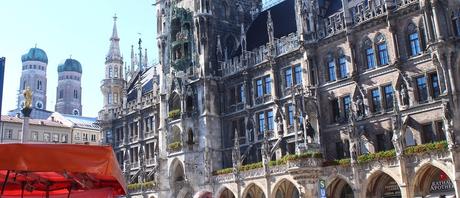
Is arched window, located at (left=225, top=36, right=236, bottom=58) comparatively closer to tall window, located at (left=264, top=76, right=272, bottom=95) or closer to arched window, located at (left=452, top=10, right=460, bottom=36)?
tall window, located at (left=264, top=76, right=272, bottom=95)

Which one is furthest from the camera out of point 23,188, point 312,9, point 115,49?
point 115,49

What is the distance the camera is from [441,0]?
29969 millimetres

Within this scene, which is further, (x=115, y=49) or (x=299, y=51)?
(x=115, y=49)

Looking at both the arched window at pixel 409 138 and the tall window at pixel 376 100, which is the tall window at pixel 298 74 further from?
the arched window at pixel 409 138

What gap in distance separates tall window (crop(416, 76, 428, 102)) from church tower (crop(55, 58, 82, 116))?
103 meters

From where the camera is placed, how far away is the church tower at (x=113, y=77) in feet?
203

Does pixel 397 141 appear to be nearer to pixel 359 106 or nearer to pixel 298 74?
pixel 359 106

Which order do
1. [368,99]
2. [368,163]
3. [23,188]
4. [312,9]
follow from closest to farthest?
1. [23,188]
2. [368,163]
3. [368,99]
4. [312,9]

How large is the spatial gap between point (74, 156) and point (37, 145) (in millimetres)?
526

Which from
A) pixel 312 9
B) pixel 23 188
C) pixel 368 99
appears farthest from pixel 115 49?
pixel 23 188

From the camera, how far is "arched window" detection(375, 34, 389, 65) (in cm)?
3328

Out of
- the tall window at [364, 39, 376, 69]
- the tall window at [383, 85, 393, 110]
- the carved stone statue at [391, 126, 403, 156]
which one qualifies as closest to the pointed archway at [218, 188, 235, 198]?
the tall window at [383, 85, 393, 110]

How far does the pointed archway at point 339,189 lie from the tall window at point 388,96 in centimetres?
598

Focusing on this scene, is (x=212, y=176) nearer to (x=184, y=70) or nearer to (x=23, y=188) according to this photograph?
(x=184, y=70)
